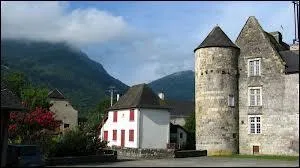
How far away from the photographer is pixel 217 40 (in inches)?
1704

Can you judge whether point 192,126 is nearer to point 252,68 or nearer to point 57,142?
point 252,68

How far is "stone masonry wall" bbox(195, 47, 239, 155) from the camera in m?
41.9

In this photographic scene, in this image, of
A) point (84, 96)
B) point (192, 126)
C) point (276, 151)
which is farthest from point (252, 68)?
point (84, 96)

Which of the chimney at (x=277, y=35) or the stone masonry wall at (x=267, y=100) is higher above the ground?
the chimney at (x=277, y=35)

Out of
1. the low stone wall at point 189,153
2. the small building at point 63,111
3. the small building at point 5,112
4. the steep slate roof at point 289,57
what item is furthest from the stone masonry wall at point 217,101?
the small building at point 63,111

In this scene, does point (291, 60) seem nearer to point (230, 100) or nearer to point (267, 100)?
point (267, 100)

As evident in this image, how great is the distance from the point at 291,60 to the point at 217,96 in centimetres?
760

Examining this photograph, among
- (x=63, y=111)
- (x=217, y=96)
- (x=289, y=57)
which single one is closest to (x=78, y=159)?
(x=217, y=96)

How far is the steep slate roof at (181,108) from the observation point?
79312 mm

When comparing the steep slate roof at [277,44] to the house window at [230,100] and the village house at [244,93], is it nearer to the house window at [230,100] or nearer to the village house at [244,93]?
the village house at [244,93]

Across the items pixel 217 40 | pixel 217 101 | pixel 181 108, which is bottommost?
pixel 217 101

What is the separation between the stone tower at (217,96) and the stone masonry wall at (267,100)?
2.53 ft

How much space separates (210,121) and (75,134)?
14.5 meters

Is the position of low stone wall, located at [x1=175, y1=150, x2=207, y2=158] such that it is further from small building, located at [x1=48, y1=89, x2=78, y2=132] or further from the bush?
small building, located at [x1=48, y1=89, x2=78, y2=132]
